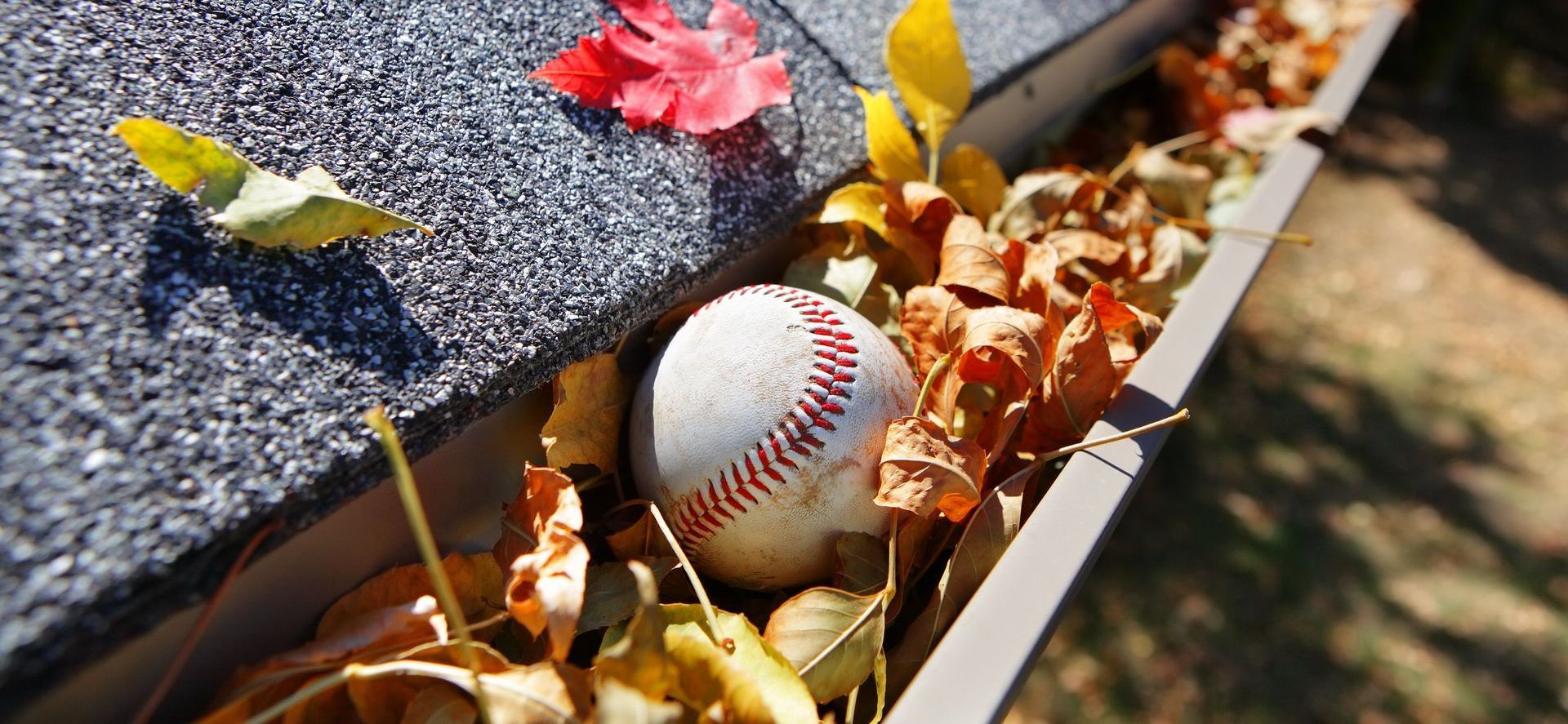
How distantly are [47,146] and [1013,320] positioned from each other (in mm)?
1006

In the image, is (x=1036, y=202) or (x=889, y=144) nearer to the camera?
(x=889, y=144)

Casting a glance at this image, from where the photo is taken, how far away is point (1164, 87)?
2172 millimetres

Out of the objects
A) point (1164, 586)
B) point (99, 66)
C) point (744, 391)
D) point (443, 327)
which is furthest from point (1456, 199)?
point (99, 66)

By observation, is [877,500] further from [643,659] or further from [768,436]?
[643,659]

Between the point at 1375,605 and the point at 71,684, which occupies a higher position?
the point at 71,684

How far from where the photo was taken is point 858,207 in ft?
4.28

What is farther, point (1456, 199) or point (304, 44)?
point (1456, 199)

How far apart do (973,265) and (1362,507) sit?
192cm

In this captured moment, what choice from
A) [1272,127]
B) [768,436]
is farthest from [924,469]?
[1272,127]

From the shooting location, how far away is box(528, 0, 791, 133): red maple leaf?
4.13 feet

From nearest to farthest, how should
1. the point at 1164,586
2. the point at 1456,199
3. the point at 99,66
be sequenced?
the point at 99,66 < the point at 1164,586 < the point at 1456,199

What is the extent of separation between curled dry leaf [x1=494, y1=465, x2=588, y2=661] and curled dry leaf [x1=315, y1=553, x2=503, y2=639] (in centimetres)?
3

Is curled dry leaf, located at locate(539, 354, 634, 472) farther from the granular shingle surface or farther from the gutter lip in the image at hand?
the gutter lip

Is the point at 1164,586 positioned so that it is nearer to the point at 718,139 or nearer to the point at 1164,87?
the point at 1164,87
